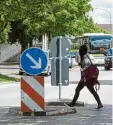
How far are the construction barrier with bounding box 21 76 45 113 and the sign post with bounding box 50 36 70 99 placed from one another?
2.90 metres

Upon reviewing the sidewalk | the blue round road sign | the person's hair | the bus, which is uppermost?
the bus

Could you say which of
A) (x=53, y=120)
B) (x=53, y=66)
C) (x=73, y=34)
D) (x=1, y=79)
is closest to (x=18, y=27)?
(x=73, y=34)

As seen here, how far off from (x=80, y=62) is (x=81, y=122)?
344 cm

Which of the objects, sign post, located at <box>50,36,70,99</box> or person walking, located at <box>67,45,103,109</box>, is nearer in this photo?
person walking, located at <box>67,45,103,109</box>

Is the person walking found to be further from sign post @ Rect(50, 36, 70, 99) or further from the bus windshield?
the bus windshield

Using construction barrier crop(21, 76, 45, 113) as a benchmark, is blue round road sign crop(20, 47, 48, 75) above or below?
above

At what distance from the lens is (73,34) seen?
165 ft

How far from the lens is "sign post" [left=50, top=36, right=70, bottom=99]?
15.7 meters

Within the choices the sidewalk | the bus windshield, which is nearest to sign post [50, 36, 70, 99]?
the sidewalk

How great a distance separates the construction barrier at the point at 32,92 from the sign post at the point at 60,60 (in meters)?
2.90

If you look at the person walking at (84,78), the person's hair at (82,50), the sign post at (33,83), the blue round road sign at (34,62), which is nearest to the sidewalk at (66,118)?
the sign post at (33,83)

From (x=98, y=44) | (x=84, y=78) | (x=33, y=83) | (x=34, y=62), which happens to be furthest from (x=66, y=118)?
(x=98, y=44)

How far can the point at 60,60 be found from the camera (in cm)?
1565

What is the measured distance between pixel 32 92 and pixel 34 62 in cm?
74
